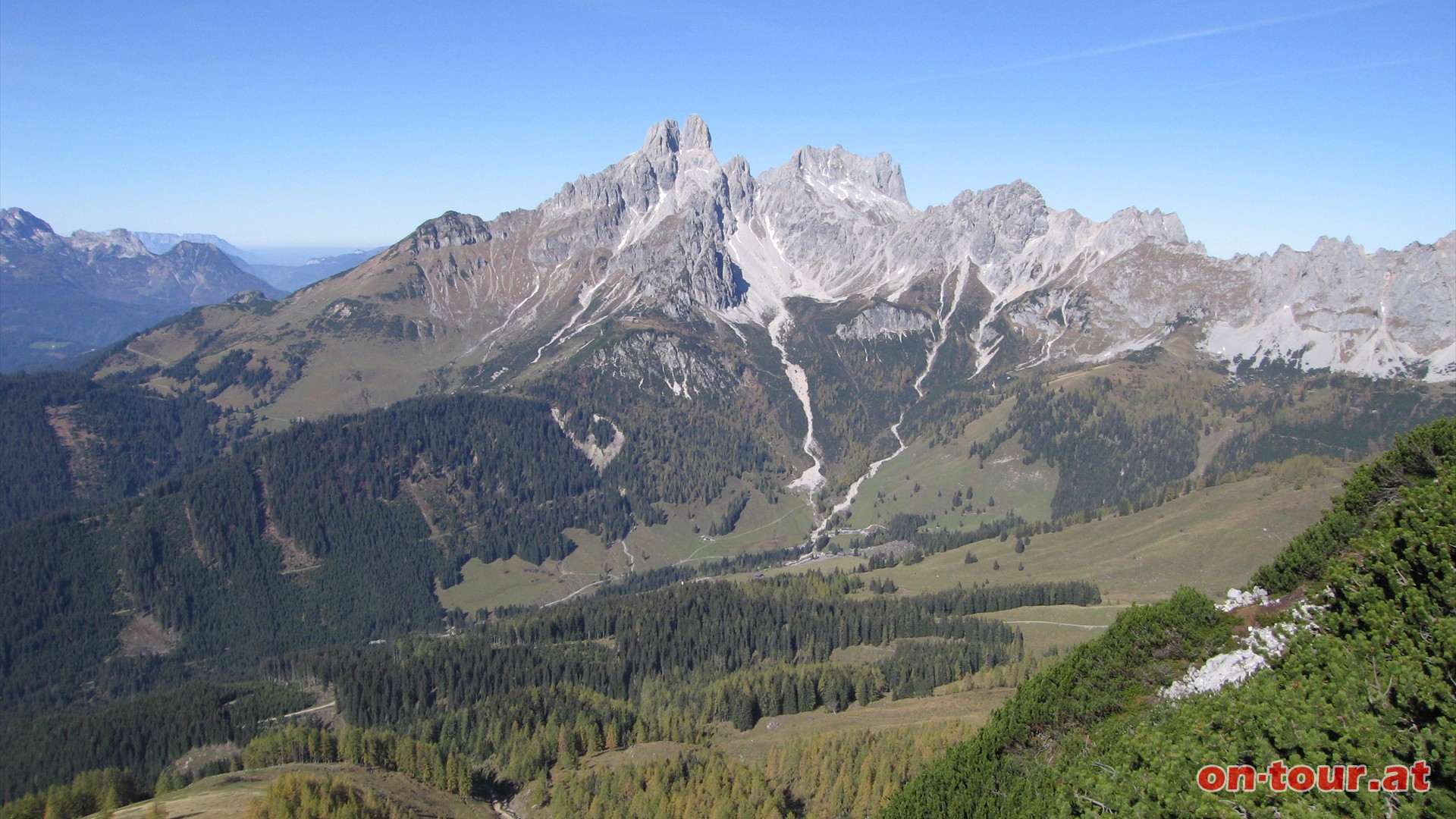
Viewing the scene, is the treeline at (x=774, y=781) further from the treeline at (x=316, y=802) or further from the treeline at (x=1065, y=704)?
the treeline at (x=1065, y=704)

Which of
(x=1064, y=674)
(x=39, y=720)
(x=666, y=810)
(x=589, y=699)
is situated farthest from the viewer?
(x=39, y=720)

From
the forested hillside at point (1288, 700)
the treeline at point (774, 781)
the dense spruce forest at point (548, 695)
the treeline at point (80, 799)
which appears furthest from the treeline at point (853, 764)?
the treeline at point (80, 799)

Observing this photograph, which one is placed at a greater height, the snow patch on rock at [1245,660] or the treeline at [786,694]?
the snow patch on rock at [1245,660]

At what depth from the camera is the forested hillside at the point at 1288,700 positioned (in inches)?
1155

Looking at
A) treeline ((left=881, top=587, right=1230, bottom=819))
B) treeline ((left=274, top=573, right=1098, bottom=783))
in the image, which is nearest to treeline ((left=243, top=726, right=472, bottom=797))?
treeline ((left=274, top=573, right=1098, bottom=783))

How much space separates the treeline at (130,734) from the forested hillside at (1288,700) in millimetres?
149223

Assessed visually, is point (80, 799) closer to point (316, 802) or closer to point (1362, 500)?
point (316, 802)

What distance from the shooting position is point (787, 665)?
574 ft

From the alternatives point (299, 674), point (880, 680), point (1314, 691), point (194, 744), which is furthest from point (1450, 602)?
point (299, 674)

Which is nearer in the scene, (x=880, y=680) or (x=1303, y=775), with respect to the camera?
(x=1303, y=775)

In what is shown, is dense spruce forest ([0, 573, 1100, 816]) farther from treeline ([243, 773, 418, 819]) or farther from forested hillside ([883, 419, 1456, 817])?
forested hillside ([883, 419, 1456, 817])

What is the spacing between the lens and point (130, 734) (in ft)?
503

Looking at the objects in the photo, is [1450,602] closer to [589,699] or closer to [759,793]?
[759,793]

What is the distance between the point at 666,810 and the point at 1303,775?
79123 mm
